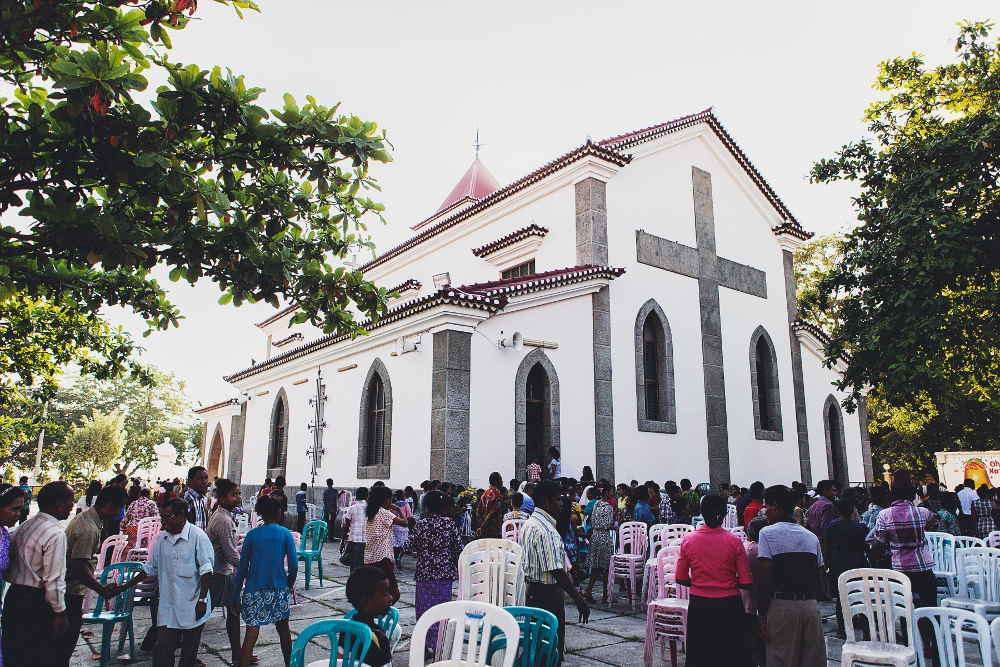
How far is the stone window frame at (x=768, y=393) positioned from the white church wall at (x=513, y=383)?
654 cm

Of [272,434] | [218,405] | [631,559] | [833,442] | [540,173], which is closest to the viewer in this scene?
[631,559]

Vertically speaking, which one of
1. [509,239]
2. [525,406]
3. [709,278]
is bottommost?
[525,406]

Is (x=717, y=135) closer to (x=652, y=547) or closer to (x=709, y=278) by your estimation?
(x=709, y=278)

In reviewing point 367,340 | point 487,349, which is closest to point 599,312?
point 487,349

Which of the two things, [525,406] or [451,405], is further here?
[525,406]

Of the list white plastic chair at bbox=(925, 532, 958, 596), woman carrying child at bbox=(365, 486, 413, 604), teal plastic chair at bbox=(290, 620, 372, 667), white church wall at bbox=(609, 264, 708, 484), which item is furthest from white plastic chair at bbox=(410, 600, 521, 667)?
white church wall at bbox=(609, 264, 708, 484)

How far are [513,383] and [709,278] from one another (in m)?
7.66

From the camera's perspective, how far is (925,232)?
12086mm

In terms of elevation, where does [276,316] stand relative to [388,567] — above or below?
above

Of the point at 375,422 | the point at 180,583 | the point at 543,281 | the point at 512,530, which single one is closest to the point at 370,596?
the point at 180,583

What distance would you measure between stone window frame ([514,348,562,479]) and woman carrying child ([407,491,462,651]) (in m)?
7.05

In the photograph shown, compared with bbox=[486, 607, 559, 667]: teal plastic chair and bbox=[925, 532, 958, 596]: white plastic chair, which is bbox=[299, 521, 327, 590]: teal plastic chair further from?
bbox=[925, 532, 958, 596]: white plastic chair

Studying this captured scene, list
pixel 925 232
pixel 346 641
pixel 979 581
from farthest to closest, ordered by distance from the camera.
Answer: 1. pixel 925 232
2. pixel 979 581
3. pixel 346 641

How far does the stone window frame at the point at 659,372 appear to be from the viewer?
1570cm
